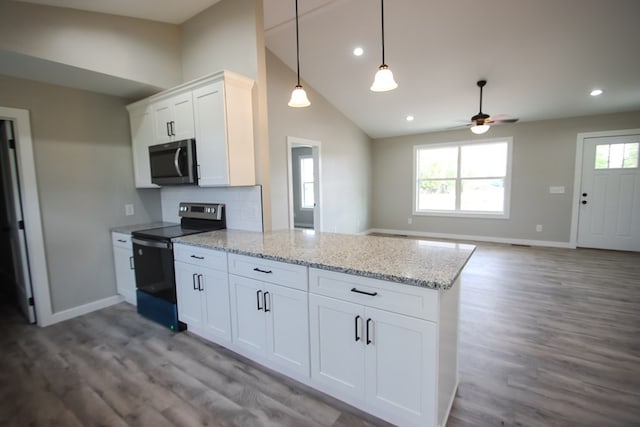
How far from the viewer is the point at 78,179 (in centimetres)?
309

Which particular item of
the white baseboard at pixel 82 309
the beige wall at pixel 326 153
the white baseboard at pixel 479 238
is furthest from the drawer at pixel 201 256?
the white baseboard at pixel 479 238

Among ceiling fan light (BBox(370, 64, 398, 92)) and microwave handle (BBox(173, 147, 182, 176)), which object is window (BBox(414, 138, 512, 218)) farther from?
microwave handle (BBox(173, 147, 182, 176))

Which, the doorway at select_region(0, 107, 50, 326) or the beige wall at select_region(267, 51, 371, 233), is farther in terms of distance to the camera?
the beige wall at select_region(267, 51, 371, 233)

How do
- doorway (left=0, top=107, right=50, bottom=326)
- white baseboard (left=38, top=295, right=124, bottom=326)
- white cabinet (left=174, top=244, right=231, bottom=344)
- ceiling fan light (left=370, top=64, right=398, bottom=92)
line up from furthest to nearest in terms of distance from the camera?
white baseboard (left=38, top=295, right=124, bottom=326) < doorway (left=0, top=107, right=50, bottom=326) < white cabinet (left=174, top=244, right=231, bottom=344) < ceiling fan light (left=370, top=64, right=398, bottom=92)

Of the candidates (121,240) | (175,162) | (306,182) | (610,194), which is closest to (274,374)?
(175,162)

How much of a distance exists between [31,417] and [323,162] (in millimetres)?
4823

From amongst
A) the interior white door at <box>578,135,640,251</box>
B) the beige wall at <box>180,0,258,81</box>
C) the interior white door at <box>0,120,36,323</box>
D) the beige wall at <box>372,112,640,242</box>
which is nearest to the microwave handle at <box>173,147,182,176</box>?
the beige wall at <box>180,0,258,81</box>

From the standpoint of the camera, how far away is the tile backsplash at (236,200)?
2.87 metres

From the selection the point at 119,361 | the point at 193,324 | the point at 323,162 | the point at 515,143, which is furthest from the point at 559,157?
the point at 119,361

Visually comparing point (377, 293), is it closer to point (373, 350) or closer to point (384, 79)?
point (373, 350)

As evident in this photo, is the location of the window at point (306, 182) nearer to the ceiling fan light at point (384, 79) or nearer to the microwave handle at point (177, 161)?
the microwave handle at point (177, 161)

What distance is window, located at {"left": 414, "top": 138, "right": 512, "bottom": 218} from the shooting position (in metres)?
6.07

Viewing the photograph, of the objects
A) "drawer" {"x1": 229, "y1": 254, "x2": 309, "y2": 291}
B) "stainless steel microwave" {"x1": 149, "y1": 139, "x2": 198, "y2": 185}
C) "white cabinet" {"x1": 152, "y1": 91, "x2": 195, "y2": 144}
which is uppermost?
"white cabinet" {"x1": 152, "y1": 91, "x2": 195, "y2": 144}

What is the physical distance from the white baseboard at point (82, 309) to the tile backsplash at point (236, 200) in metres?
1.38
